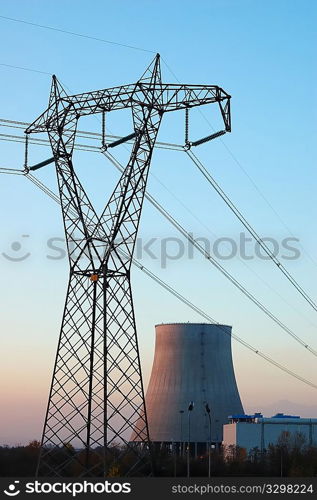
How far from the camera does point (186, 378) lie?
73375 mm

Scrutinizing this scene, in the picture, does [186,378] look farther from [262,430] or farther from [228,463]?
[262,430]

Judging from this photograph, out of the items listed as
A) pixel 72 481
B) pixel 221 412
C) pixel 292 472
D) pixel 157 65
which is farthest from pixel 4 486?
pixel 221 412

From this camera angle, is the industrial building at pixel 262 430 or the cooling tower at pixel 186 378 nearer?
the cooling tower at pixel 186 378

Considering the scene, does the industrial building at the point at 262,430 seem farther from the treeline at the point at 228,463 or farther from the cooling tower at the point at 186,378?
the cooling tower at the point at 186,378

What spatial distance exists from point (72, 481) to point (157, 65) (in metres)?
15.8

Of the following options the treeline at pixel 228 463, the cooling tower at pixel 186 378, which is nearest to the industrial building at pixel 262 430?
the treeline at pixel 228 463

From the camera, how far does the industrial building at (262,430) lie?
8282 centimetres

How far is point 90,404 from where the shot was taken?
103ft

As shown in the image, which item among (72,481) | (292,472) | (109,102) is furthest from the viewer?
(292,472)

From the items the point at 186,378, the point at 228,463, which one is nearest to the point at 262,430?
the point at 228,463

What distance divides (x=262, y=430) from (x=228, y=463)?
634 inches

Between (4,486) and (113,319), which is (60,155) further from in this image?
(4,486)

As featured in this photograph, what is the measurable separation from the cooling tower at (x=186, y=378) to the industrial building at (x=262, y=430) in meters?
5.70

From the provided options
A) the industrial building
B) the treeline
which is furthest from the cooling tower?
the industrial building
